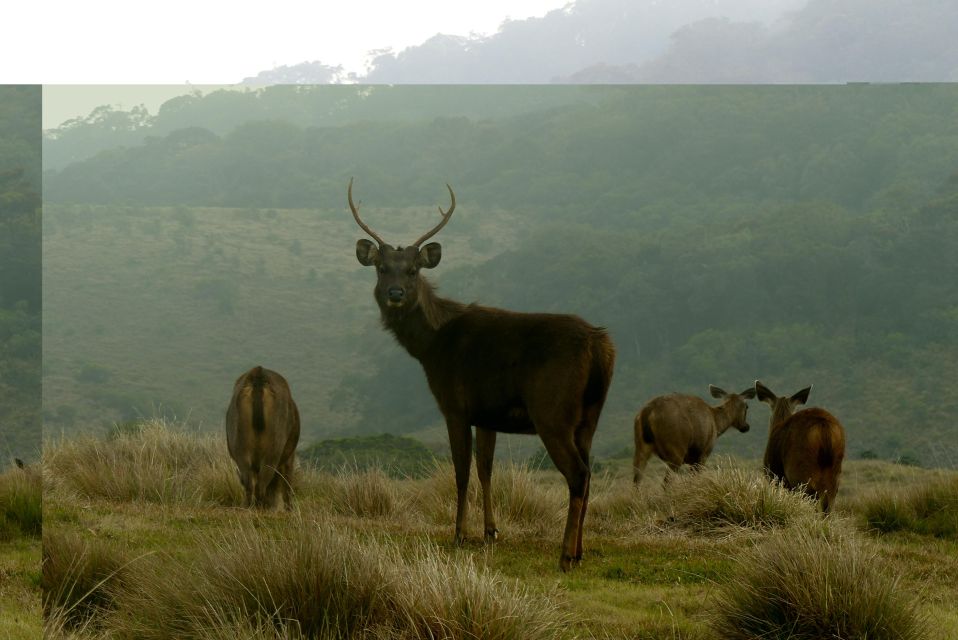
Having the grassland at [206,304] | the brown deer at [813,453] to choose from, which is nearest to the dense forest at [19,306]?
the brown deer at [813,453]

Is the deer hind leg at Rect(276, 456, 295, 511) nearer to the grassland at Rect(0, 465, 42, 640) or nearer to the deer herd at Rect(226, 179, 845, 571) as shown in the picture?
the deer herd at Rect(226, 179, 845, 571)

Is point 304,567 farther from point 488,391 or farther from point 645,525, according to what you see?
point 645,525

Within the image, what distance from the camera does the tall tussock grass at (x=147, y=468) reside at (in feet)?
45.8

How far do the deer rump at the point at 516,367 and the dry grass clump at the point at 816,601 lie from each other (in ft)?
7.08

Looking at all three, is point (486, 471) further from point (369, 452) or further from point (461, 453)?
point (369, 452)

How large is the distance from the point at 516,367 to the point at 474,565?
2157 mm

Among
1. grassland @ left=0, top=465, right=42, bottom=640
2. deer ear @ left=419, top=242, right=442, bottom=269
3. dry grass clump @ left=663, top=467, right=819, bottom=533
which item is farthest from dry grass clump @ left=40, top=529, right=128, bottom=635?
dry grass clump @ left=663, top=467, right=819, bottom=533

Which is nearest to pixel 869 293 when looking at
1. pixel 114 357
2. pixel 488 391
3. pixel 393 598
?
pixel 114 357

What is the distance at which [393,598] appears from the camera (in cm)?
752

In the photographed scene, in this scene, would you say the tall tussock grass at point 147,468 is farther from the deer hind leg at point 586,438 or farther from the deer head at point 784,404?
the deer head at point 784,404

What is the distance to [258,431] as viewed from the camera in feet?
42.3

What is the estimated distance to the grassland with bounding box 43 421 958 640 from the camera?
7.48m

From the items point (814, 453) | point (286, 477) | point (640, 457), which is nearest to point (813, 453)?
point (814, 453)

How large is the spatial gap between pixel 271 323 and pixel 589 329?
40.6m
